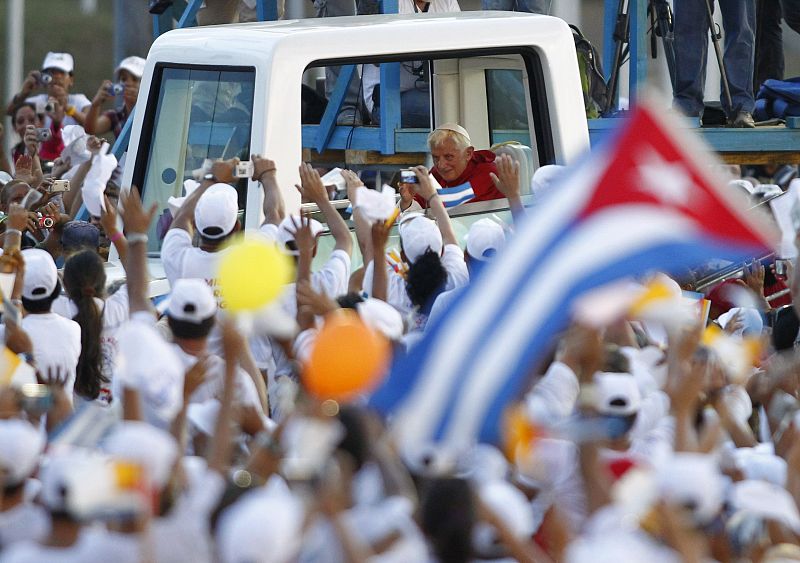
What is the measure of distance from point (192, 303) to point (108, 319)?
1.15 m

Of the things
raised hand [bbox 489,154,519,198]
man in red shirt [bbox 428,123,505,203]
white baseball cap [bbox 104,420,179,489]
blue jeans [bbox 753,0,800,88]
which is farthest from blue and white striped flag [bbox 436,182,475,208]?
white baseball cap [bbox 104,420,179,489]

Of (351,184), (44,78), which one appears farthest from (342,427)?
(44,78)

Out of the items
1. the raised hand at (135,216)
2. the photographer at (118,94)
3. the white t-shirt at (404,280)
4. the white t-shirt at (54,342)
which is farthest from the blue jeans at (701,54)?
the white t-shirt at (54,342)

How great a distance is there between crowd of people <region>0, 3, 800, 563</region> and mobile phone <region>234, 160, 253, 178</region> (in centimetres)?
2

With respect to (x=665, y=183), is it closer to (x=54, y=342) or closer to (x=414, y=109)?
(x=54, y=342)

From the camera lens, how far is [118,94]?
9930 millimetres

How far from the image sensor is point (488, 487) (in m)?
3.50

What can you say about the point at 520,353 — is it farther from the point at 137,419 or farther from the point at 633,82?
Result: the point at 633,82

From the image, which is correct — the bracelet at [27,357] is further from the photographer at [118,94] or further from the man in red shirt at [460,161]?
the photographer at [118,94]

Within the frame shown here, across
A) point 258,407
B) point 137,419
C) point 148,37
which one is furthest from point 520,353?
point 148,37

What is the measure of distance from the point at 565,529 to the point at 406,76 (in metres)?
4.54

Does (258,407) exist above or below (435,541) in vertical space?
below

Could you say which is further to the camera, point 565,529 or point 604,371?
point 604,371

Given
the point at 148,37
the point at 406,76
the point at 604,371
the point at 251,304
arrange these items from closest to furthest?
the point at 251,304 < the point at 604,371 < the point at 406,76 < the point at 148,37
